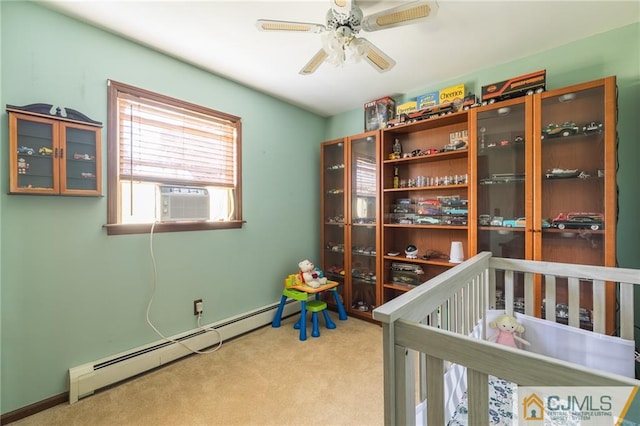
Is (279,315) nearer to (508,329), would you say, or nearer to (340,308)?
(340,308)

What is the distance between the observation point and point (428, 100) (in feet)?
8.27

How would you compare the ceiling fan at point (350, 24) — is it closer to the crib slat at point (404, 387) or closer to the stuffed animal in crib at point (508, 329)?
the crib slat at point (404, 387)

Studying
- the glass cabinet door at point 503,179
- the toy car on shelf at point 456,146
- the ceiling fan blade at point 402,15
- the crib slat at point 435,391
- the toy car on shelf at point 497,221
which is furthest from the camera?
the toy car on shelf at point 456,146

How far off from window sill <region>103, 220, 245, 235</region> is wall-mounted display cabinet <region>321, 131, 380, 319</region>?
120cm

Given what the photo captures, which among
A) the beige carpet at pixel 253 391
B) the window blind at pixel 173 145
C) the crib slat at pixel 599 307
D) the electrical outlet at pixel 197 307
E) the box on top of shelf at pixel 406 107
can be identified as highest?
the box on top of shelf at pixel 406 107

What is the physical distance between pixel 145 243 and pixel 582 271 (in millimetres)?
2797

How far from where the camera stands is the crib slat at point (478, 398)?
68 cm

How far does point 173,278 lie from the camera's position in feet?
6.80

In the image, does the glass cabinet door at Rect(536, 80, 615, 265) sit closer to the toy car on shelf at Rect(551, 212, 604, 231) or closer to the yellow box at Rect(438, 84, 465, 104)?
the toy car on shelf at Rect(551, 212, 604, 231)

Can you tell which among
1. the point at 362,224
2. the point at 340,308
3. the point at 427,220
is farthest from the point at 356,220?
the point at 340,308

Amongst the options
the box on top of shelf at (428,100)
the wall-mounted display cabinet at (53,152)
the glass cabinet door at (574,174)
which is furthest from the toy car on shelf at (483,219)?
the wall-mounted display cabinet at (53,152)

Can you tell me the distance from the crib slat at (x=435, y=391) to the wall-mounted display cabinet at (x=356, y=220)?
198 centimetres

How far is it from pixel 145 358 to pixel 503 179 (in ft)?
9.90

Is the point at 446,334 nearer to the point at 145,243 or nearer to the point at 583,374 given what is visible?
the point at 583,374
